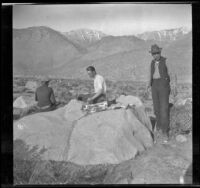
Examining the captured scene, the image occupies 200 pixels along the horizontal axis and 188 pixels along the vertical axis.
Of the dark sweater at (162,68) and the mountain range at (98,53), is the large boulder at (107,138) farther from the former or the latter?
the dark sweater at (162,68)

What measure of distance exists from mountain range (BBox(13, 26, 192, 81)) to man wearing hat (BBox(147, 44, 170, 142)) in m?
0.12

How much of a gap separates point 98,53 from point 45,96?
1438mm

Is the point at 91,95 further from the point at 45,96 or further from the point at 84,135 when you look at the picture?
the point at 45,96

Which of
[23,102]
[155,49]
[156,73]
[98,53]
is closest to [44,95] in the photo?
[23,102]

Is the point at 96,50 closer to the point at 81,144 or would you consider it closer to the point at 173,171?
the point at 81,144

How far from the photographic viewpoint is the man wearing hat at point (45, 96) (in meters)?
7.33

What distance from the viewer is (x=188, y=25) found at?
23.8ft

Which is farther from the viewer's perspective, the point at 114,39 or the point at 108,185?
the point at 114,39

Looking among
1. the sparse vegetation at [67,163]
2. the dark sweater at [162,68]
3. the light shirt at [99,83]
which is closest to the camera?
the sparse vegetation at [67,163]

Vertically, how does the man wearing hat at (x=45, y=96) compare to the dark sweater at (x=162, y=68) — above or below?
below

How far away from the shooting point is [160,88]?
741 centimetres

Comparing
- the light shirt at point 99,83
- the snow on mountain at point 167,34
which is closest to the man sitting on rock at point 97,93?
the light shirt at point 99,83
